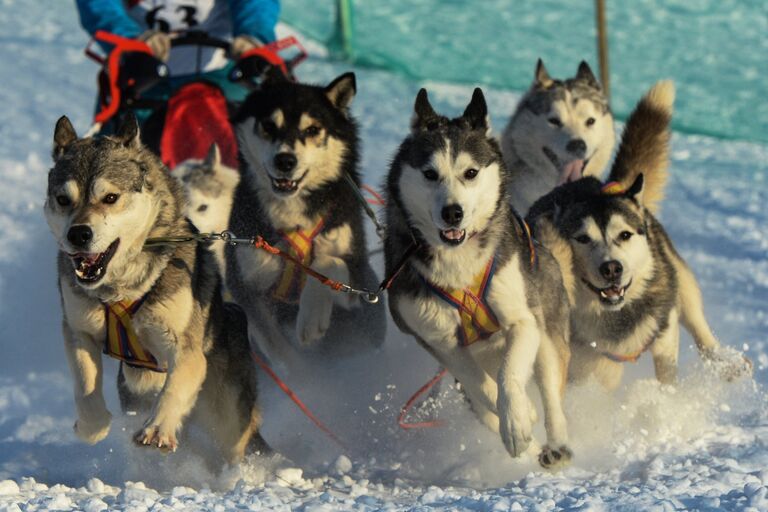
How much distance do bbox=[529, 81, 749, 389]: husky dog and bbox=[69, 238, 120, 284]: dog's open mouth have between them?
5.79ft

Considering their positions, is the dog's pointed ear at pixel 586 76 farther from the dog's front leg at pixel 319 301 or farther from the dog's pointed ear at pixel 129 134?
the dog's pointed ear at pixel 129 134

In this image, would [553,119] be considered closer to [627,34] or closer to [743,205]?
[743,205]

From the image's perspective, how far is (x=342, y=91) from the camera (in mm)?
4426

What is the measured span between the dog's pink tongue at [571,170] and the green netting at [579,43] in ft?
13.4

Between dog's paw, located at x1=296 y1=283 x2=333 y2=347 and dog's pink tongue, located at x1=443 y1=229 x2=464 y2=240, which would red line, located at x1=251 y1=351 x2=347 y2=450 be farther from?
dog's pink tongue, located at x1=443 y1=229 x2=464 y2=240

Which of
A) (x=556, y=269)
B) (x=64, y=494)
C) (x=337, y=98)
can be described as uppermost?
(x=337, y=98)

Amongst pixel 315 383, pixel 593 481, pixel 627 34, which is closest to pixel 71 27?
pixel 627 34

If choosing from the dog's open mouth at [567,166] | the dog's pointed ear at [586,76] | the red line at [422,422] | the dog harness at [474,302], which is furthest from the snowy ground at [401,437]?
the dog's pointed ear at [586,76]

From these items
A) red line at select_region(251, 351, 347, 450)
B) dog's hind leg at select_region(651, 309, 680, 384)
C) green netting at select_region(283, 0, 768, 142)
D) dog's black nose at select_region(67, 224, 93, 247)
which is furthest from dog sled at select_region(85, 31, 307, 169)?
green netting at select_region(283, 0, 768, 142)

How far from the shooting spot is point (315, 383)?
4805 millimetres

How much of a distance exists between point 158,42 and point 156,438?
2477 millimetres

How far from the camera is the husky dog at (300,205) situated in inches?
168

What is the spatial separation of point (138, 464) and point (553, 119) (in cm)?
284

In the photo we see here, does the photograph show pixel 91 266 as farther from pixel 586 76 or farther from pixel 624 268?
pixel 586 76
